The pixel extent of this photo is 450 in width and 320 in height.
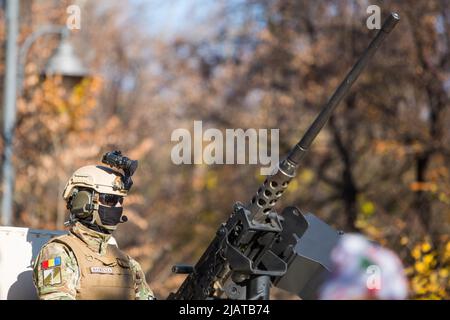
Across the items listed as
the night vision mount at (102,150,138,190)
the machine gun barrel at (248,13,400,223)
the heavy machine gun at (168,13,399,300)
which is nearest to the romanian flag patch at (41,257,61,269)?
the night vision mount at (102,150,138,190)

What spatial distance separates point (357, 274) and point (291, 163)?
1.34 metres

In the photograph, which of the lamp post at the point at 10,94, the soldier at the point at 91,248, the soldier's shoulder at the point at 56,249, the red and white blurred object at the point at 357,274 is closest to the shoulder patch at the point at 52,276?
the soldier at the point at 91,248

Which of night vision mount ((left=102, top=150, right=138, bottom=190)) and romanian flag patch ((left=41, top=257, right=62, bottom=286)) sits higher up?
night vision mount ((left=102, top=150, right=138, bottom=190))

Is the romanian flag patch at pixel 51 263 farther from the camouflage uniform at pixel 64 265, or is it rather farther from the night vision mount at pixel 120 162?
the night vision mount at pixel 120 162

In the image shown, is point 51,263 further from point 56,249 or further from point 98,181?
point 98,181

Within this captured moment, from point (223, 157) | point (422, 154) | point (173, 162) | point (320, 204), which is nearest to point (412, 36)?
point (422, 154)

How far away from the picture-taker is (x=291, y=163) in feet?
13.7

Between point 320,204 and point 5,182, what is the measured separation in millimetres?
7259

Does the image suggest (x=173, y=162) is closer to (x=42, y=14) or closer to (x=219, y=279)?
(x=42, y=14)

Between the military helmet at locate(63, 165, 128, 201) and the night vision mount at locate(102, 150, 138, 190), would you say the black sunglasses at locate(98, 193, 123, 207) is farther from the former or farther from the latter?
the night vision mount at locate(102, 150, 138, 190)

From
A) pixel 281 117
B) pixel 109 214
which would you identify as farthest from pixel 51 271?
pixel 281 117

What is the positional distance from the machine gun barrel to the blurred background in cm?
659

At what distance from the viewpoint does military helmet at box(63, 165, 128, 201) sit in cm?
500

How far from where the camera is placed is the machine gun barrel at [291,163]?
164 inches
